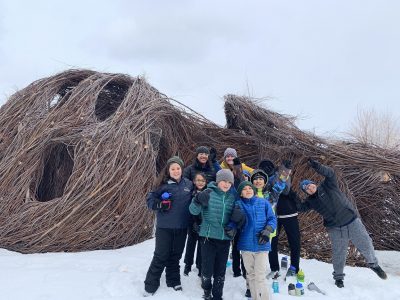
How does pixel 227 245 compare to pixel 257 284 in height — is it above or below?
above

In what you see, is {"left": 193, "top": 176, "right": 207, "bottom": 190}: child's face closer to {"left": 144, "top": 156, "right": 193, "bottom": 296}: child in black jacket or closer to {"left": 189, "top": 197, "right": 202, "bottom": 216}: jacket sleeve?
{"left": 144, "top": 156, "right": 193, "bottom": 296}: child in black jacket

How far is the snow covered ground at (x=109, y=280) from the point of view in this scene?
12.6 ft

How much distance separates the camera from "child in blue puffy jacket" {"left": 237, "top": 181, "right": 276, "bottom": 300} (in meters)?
3.61

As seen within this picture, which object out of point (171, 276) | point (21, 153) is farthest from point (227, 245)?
point (21, 153)

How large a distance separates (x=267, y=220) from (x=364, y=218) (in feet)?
13.2

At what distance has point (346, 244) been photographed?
4.51 m

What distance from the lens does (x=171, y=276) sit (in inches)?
160

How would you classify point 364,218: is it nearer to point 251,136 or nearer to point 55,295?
point 251,136

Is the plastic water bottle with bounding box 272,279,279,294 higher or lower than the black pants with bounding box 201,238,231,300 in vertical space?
lower

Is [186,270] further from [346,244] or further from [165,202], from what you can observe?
[346,244]

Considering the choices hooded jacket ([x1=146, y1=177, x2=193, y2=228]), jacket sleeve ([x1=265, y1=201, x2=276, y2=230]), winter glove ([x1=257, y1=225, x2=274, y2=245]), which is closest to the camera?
winter glove ([x1=257, y1=225, x2=274, y2=245])

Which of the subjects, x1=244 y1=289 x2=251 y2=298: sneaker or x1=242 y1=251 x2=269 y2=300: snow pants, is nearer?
x1=242 y1=251 x2=269 y2=300: snow pants

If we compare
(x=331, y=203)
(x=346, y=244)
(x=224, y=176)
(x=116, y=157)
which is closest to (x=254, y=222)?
(x=224, y=176)

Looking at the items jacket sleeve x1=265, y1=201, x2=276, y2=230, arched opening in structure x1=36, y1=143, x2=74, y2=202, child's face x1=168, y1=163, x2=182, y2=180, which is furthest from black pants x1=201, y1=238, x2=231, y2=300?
arched opening in structure x1=36, y1=143, x2=74, y2=202
